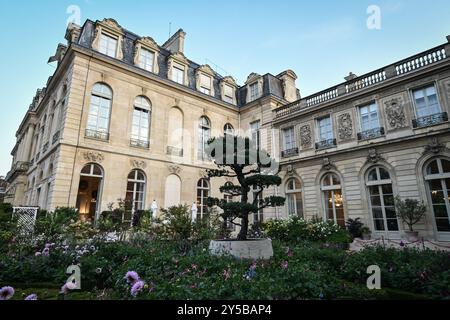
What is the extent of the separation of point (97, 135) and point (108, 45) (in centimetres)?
484

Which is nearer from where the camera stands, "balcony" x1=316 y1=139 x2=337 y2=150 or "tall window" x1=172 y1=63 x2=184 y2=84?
"balcony" x1=316 y1=139 x2=337 y2=150

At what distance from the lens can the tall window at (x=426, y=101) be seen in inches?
373

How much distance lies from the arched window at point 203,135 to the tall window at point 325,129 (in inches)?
257

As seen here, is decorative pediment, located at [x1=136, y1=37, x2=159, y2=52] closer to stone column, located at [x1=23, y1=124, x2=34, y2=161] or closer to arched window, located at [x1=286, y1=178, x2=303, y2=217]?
arched window, located at [x1=286, y1=178, x2=303, y2=217]

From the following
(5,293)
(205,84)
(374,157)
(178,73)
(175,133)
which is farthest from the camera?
(205,84)

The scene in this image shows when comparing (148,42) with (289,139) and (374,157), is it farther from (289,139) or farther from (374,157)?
(374,157)

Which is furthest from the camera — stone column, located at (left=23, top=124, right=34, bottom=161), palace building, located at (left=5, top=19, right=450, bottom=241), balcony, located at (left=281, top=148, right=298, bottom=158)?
stone column, located at (left=23, top=124, right=34, bottom=161)

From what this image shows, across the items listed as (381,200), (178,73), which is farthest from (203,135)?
(381,200)

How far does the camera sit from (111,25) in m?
12.8

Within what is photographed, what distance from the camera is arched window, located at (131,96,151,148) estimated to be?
42.1 ft

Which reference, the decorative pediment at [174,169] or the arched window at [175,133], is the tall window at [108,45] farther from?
the decorative pediment at [174,169]

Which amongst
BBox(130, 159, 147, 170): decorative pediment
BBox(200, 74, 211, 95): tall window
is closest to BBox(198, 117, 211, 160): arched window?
BBox(200, 74, 211, 95): tall window

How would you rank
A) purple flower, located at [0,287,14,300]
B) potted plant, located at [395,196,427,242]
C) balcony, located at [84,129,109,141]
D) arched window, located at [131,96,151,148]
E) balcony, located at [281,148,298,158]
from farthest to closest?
balcony, located at [281,148,298,158] < arched window, located at [131,96,151,148] < balcony, located at [84,129,109,141] < potted plant, located at [395,196,427,242] < purple flower, located at [0,287,14,300]

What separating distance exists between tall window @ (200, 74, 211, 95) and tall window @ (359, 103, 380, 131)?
30.4ft
